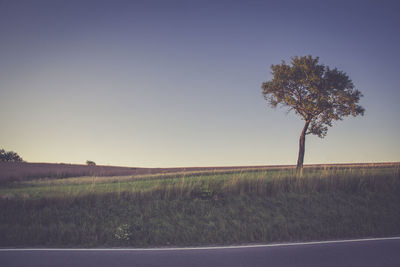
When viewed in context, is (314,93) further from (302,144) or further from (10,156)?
(10,156)

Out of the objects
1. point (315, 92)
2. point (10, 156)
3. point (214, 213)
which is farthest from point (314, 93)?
point (10, 156)

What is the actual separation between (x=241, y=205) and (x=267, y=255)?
477cm

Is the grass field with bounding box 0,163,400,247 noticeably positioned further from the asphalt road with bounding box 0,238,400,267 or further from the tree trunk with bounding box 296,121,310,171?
the tree trunk with bounding box 296,121,310,171

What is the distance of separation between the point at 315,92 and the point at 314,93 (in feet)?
1.59

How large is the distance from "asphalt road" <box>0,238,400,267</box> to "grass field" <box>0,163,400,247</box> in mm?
1125

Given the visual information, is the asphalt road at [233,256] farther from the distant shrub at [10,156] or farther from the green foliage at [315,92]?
the distant shrub at [10,156]

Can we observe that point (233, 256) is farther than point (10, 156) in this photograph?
No

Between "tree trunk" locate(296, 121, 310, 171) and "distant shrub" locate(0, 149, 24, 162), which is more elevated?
"tree trunk" locate(296, 121, 310, 171)

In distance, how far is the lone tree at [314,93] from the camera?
27.3 m

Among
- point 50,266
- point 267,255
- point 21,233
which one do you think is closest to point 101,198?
point 21,233

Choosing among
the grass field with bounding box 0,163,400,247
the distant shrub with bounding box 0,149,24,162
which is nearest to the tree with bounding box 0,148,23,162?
the distant shrub with bounding box 0,149,24,162

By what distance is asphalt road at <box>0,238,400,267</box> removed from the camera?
590 centimetres

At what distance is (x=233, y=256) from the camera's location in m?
6.41

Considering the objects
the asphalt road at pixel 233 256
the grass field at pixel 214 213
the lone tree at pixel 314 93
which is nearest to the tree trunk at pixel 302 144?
the lone tree at pixel 314 93
